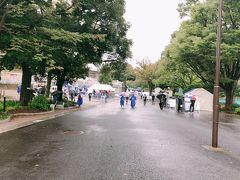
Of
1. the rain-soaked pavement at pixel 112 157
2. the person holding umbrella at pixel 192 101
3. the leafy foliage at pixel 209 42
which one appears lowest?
the rain-soaked pavement at pixel 112 157

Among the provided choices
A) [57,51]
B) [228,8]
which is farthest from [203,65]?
[57,51]

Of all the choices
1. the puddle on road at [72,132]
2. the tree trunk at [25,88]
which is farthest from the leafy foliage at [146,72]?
the puddle on road at [72,132]

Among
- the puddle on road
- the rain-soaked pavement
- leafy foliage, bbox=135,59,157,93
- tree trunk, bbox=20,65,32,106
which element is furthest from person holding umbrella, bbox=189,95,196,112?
leafy foliage, bbox=135,59,157,93

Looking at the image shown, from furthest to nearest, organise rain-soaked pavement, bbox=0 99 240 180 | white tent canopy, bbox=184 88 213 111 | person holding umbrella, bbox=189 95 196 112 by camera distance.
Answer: white tent canopy, bbox=184 88 213 111
person holding umbrella, bbox=189 95 196 112
rain-soaked pavement, bbox=0 99 240 180

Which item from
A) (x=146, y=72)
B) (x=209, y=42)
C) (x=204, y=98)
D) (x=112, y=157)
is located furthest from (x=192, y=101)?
(x=146, y=72)

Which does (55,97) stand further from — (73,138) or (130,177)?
(130,177)

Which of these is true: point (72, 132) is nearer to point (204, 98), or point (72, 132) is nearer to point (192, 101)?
point (192, 101)

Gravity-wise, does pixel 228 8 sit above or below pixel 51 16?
above

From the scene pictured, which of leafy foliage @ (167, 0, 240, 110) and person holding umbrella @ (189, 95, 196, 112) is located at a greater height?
leafy foliage @ (167, 0, 240, 110)

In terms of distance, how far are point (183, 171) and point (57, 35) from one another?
12.9 meters

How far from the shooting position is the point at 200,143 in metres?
13.1

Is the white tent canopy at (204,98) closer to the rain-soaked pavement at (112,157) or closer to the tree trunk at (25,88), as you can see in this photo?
the tree trunk at (25,88)

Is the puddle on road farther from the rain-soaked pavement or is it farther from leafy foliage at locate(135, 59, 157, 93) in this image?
leafy foliage at locate(135, 59, 157, 93)

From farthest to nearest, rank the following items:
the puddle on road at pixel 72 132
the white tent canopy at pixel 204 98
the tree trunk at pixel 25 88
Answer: the white tent canopy at pixel 204 98 < the tree trunk at pixel 25 88 < the puddle on road at pixel 72 132
